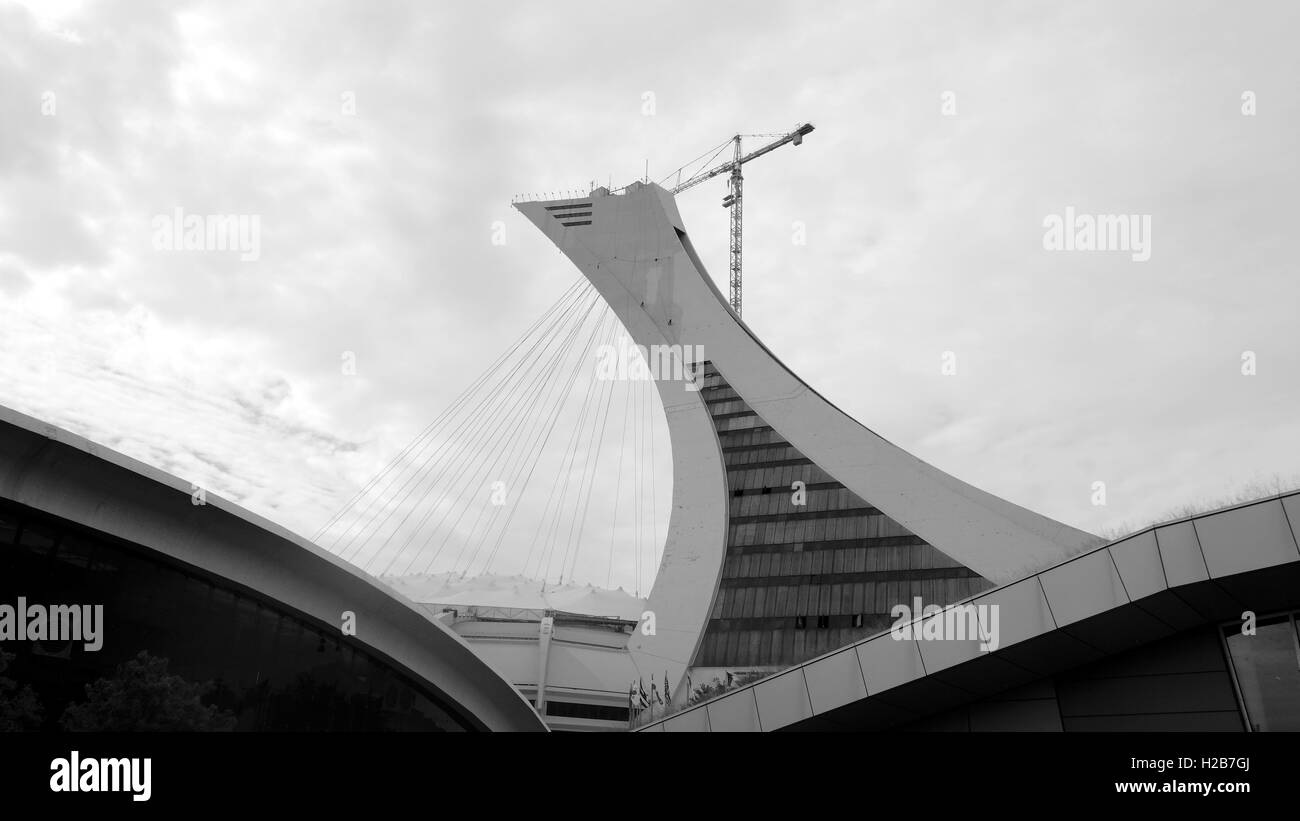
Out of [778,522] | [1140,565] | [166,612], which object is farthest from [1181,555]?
[778,522]

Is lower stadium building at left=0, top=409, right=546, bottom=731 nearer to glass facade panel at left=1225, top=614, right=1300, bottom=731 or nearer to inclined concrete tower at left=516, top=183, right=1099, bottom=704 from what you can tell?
glass facade panel at left=1225, top=614, right=1300, bottom=731

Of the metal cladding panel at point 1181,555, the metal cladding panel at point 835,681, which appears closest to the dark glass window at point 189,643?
the metal cladding panel at point 835,681

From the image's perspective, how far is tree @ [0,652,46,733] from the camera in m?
10.0

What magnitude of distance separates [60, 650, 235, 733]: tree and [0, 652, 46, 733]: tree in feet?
1.18

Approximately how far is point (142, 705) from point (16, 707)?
4.68ft

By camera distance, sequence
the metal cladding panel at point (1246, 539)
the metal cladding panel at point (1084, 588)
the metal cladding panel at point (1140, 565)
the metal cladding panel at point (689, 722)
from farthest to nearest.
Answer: the metal cladding panel at point (689, 722) < the metal cladding panel at point (1084, 588) < the metal cladding panel at point (1140, 565) < the metal cladding panel at point (1246, 539)

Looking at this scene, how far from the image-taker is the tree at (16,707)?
10008mm

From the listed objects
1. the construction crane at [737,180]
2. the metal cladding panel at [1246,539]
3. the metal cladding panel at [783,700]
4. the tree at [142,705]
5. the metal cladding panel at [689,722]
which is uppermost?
the construction crane at [737,180]

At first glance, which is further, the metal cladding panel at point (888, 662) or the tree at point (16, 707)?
the metal cladding panel at point (888, 662)

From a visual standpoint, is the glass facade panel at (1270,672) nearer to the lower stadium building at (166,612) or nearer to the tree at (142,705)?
the lower stadium building at (166,612)

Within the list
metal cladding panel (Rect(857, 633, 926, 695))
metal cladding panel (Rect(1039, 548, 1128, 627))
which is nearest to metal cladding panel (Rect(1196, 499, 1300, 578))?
metal cladding panel (Rect(1039, 548, 1128, 627))

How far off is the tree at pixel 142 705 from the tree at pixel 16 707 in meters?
0.36
